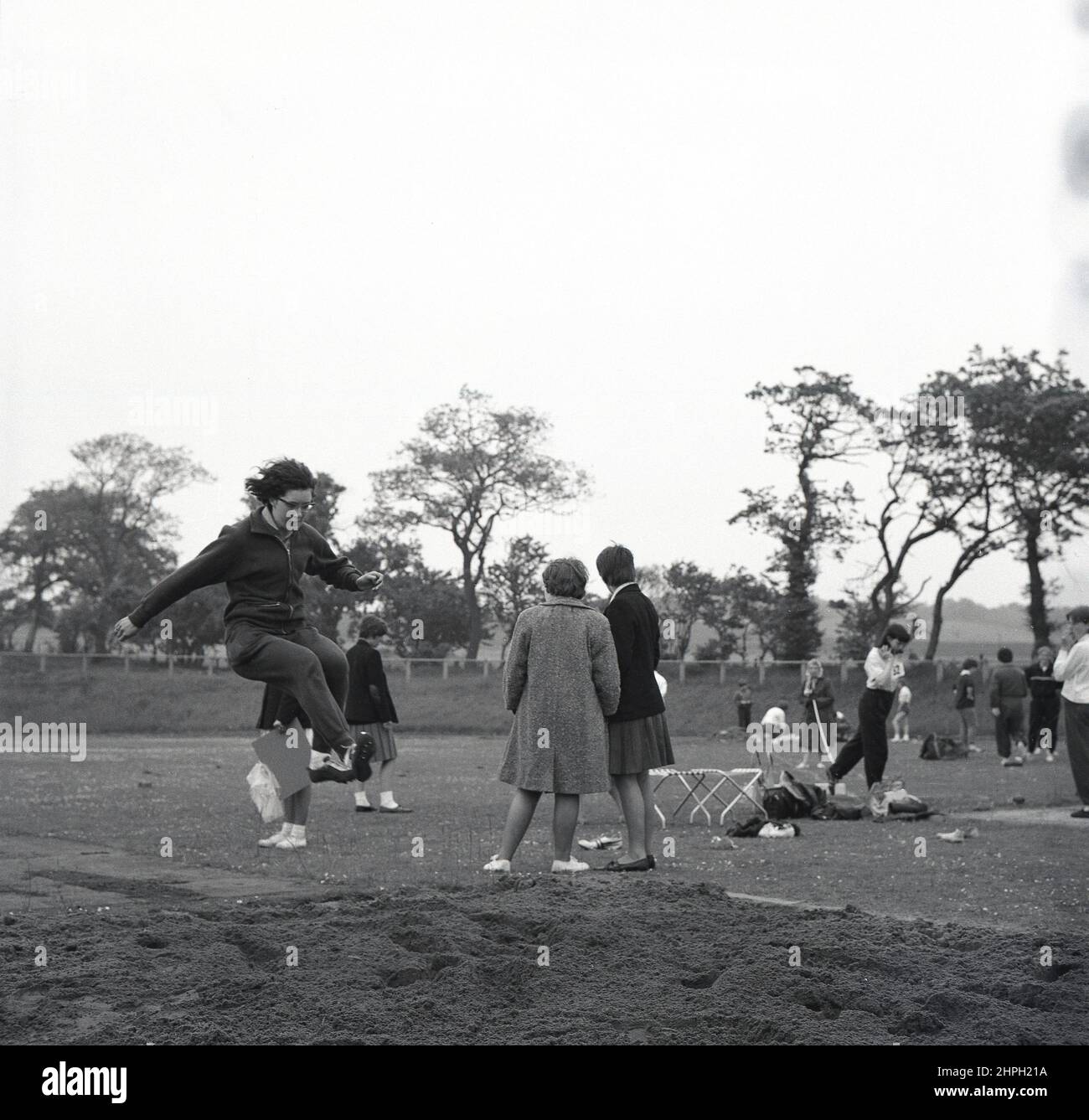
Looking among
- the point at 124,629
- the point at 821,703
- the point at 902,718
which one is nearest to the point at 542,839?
the point at 124,629

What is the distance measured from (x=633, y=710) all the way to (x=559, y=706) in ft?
2.53

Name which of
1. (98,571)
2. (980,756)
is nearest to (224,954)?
(980,756)

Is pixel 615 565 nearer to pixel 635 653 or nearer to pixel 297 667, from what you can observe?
pixel 635 653

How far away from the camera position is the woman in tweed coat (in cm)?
854

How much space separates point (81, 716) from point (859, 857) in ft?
105

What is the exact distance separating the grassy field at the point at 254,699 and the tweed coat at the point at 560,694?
29.3 metres

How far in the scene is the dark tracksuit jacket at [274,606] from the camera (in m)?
7.06

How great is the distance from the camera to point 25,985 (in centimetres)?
491

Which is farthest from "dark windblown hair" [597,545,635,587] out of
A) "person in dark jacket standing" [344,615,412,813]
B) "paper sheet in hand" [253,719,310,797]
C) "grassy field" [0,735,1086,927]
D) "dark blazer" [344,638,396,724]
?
"dark blazer" [344,638,396,724]

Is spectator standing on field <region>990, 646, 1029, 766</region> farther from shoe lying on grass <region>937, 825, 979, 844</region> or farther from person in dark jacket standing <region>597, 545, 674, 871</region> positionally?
person in dark jacket standing <region>597, 545, 674, 871</region>

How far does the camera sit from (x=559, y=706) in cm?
860

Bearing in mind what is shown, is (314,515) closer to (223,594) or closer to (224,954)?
(224,954)

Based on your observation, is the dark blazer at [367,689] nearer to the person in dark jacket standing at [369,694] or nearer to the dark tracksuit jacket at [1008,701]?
the person in dark jacket standing at [369,694]
